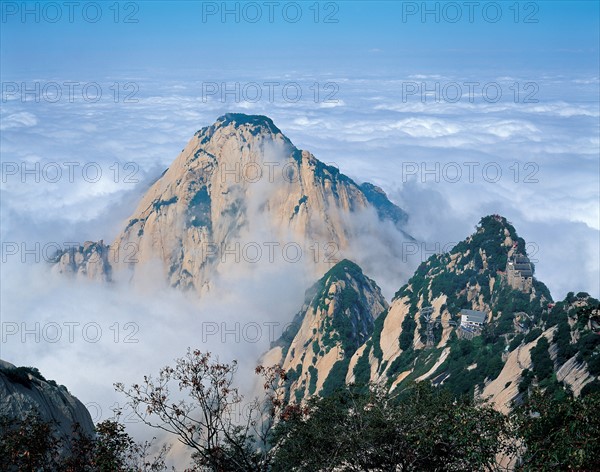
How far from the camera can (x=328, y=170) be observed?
142 meters

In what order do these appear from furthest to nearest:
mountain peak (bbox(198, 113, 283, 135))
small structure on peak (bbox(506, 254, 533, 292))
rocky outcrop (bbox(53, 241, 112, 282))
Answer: rocky outcrop (bbox(53, 241, 112, 282)), mountain peak (bbox(198, 113, 283, 135)), small structure on peak (bbox(506, 254, 533, 292))

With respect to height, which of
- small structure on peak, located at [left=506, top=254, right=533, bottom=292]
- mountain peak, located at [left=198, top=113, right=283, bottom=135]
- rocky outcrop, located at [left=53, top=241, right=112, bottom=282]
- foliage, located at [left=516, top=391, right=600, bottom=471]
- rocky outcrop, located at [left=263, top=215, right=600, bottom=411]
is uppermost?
mountain peak, located at [left=198, top=113, right=283, bottom=135]

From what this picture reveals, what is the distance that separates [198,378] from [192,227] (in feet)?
396

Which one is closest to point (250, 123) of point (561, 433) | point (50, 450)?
Result: point (50, 450)

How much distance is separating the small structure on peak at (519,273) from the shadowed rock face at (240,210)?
5563cm

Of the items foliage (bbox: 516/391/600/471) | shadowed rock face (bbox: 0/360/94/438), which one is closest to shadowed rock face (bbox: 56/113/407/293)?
shadowed rock face (bbox: 0/360/94/438)

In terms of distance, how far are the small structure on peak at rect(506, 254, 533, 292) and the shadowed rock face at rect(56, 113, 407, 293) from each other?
5563 cm

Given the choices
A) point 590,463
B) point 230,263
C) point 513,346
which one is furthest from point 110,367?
point 590,463

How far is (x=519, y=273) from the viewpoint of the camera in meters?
69.4

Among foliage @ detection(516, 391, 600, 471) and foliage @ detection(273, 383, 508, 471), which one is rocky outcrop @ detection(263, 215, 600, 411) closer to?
foliage @ detection(273, 383, 508, 471)

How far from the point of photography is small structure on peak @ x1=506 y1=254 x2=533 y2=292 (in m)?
68.4

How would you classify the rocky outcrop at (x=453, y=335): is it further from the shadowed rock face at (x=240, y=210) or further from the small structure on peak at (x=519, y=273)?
the shadowed rock face at (x=240, y=210)

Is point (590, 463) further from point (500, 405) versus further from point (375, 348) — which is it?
point (375, 348)

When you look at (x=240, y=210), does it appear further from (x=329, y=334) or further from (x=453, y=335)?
(x=453, y=335)
